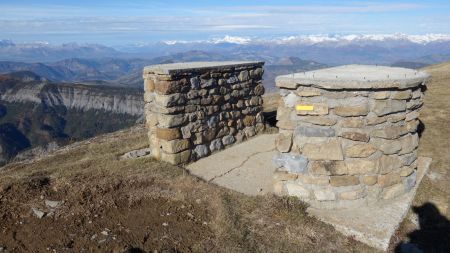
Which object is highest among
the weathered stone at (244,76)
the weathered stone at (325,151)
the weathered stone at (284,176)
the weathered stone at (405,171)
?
the weathered stone at (244,76)

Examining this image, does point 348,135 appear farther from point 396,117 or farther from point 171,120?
point 171,120

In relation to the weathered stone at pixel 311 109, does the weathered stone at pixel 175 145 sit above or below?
below

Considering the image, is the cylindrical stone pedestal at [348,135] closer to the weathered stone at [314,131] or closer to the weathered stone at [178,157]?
the weathered stone at [314,131]

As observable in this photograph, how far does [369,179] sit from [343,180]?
1.51ft

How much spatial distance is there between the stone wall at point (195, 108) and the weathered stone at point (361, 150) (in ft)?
14.6

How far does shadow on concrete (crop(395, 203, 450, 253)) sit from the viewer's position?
6.68 metres

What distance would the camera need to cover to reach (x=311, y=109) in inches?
286

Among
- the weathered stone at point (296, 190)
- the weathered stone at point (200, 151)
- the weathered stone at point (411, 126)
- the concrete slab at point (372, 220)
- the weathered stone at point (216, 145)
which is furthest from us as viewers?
the weathered stone at point (216, 145)

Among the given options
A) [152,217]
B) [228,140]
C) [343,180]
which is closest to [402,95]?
[343,180]

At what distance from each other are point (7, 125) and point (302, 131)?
173 meters

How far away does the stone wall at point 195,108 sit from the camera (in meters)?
10.0

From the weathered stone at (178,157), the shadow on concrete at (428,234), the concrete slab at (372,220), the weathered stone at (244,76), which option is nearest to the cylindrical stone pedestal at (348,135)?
the concrete slab at (372,220)

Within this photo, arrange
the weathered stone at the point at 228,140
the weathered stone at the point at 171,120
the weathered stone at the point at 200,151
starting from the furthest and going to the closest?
the weathered stone at the point at 228,140, the weathered stone at the point at 200,151, the weathered stone at the point at 171,120

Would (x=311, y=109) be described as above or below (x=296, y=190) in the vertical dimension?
above
